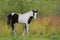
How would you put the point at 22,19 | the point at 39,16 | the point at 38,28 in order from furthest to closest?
the point at 39,16, the point at 38,28, the point at 22,19

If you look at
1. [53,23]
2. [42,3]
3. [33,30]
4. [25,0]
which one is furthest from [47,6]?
[33,30]

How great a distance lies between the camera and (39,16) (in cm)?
1653

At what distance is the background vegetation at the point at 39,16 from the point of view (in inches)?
515

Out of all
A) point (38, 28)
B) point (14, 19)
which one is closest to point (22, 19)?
point (14, 19)

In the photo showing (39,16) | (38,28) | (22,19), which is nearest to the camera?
(22,19)

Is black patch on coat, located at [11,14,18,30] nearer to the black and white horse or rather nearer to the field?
the black and white horse

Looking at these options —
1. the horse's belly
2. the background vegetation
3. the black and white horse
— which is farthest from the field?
the horse's belly

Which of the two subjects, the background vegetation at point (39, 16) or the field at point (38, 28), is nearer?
the field at point (38, 28)

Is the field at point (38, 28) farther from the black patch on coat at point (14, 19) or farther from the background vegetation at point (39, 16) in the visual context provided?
the black patch on coat at point (14, 19)

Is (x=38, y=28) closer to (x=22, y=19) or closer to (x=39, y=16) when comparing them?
(x=22, y=19)

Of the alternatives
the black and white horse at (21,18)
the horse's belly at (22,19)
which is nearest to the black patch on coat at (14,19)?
the black and white horse at (21,18)

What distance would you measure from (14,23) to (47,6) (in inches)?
209

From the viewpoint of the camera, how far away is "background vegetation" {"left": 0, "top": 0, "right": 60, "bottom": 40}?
13078 millimetres

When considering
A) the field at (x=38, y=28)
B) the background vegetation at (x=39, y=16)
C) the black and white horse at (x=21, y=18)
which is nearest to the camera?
the black and white horse at (x=21, y=18)
